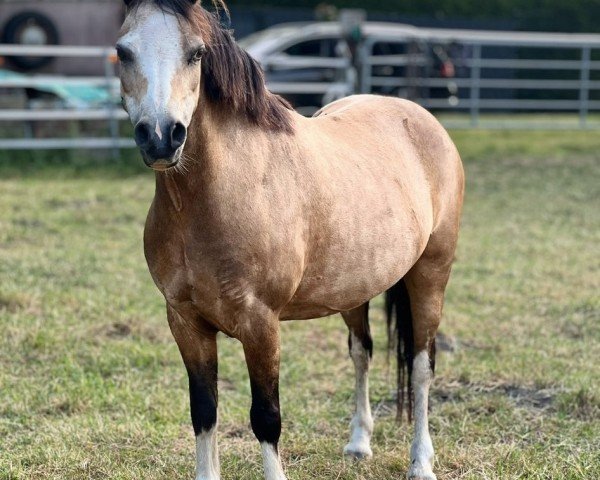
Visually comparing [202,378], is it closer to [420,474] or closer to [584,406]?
[420,474]

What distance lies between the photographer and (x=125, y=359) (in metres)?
4.24

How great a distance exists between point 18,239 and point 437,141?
4.19 m

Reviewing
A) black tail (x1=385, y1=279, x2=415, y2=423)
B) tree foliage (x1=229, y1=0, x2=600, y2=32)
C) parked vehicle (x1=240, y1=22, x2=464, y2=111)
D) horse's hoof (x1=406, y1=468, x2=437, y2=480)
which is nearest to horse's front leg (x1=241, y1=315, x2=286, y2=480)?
horse's hoof (x1=406, y1=468, x2=437, y2=480)

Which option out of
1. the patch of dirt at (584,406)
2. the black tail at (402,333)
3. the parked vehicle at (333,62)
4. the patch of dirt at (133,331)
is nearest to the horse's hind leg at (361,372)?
the black tail at (402,333)

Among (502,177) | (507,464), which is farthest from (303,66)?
(507,464)

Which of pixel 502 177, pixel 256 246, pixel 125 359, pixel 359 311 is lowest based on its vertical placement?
pixel 502 177

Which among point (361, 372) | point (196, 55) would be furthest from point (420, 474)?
point (196, 55)

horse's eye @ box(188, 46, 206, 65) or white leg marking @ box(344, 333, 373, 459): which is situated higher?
horse's eye @ box(188, 46, 206, 65)

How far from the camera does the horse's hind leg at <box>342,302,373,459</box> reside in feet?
11.0

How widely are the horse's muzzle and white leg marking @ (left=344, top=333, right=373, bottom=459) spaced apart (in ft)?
5.07

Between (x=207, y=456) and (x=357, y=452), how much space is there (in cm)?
70

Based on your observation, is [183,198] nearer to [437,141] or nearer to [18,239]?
[437,141]

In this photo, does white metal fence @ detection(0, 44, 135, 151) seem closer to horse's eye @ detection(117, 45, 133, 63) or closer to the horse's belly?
the horse's belly

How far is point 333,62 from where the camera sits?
11.3 m
